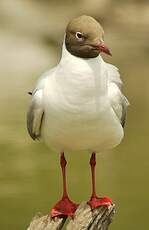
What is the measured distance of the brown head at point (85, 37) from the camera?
1.83 metres

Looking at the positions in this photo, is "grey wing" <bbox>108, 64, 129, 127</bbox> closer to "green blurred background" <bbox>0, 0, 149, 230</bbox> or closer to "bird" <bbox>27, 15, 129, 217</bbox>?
"bird" <bbox>27, 15, 129, 217</bbox>

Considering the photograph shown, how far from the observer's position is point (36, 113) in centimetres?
194

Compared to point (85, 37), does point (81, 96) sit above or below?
below

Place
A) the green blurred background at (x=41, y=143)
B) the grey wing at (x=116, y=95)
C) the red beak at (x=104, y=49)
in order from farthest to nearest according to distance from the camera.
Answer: the green blurred background at (x=41, y=143) < the grey wing at (x=116, y=95) < the red beak at (x=104, y=49)

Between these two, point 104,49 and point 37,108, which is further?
point 37,108

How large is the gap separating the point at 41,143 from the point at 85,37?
2.00 metres

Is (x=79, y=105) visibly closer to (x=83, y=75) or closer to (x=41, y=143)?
(x=83, y=75)

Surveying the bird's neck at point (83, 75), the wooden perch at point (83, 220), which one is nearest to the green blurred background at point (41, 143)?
the wooden perch at point (83, 220)

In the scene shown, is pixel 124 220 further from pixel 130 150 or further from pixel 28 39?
pixel 28 39

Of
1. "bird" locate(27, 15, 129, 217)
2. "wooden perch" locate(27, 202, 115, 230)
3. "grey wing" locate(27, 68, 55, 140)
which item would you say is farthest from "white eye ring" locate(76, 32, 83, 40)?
"wooden perch" locate(27, 202, 115, 230)

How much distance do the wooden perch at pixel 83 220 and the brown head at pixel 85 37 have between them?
37 centimetres

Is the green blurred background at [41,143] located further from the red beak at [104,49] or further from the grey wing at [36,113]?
the red beak at [104,49]

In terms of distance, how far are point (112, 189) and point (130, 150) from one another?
0.40 meters

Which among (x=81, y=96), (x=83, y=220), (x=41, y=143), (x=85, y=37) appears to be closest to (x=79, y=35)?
(x=85, y=37)
